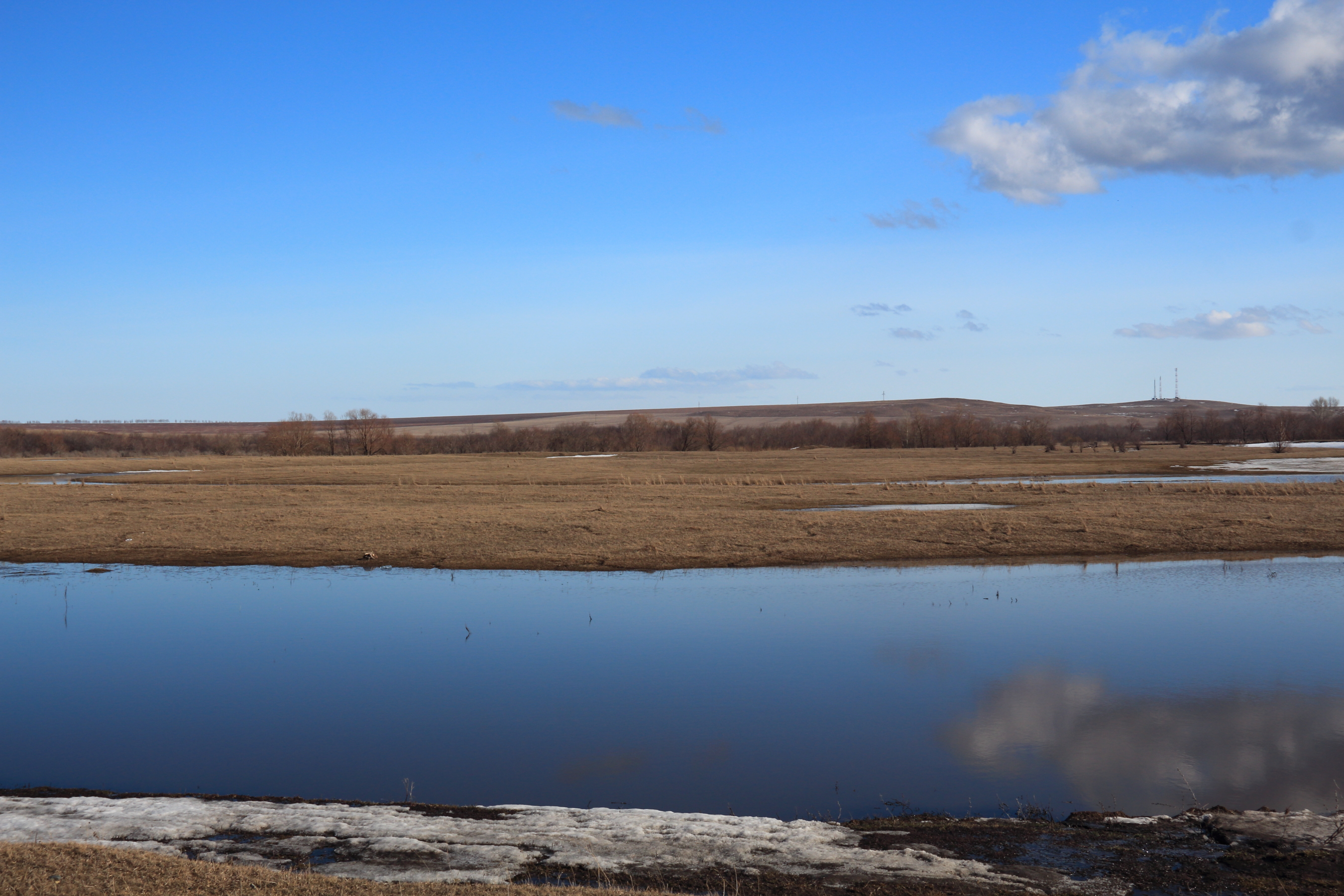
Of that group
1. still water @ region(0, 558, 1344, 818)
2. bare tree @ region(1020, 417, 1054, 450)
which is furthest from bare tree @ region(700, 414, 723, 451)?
still water @ region(0, 558, 1344, 818)

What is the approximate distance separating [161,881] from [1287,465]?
2983 inches

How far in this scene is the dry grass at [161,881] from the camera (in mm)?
6223

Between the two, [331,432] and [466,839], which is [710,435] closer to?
[331,432]

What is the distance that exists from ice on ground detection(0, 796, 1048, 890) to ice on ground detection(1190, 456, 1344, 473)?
206ft

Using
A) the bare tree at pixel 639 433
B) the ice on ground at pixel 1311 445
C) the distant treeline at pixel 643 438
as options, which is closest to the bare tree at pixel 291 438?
the distant treeline at pixel 643 438

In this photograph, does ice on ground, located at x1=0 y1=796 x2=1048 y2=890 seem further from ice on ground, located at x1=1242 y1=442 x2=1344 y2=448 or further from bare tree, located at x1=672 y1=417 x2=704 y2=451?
bare tree, located at x1=672 y1=417 x2=704 y2=451

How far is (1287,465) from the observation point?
66.1m

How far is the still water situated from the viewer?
9.95 m

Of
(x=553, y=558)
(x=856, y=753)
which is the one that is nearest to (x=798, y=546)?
(x=553, y=558)

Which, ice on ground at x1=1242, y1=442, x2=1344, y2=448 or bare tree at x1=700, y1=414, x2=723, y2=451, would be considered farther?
bare tree at x1=700, y1=414, x2=723, y2=451

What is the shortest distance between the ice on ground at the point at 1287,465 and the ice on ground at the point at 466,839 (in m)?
62.9

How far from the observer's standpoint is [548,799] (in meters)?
9.54

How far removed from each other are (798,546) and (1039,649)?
12.2 metres

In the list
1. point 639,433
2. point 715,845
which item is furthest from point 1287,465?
point 639,433
